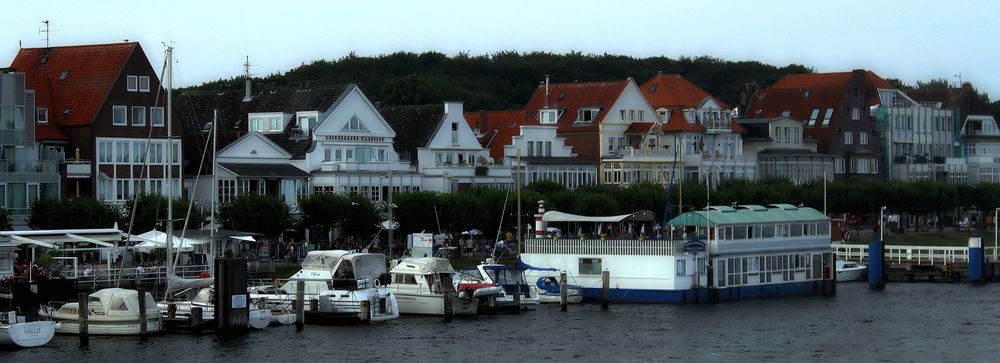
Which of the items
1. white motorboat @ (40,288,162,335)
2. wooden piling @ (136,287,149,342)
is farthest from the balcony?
wooden piling @ (136,287,149,342)

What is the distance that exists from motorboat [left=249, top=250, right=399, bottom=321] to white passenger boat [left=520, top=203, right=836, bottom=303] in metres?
10.0

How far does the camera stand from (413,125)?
12031 centimetres

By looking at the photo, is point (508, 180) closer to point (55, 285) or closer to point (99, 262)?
point (99, 262)

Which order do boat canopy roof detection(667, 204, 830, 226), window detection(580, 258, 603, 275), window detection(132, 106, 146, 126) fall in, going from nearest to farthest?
window detection(580, 258, 603, 275) → boat canopy roof detection(667, 204, 830, 226) → window detection(132, 106, 146, 126)

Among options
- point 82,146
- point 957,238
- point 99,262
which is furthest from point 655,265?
point 957,238

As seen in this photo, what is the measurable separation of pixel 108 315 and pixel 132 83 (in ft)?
107

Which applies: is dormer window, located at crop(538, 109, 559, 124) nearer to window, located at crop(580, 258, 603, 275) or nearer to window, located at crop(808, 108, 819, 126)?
window, located at crop(808, 108, 819, 126)

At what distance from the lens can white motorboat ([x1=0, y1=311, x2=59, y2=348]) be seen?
65.2 meters

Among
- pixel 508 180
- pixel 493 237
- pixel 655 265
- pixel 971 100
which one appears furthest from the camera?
pixel 971 100

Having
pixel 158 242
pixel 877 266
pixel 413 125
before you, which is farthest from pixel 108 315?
pixel 413 125

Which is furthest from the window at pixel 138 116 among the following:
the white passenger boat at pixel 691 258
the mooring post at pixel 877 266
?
the mooring post at pixel 877 266

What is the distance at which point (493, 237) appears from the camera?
108 metres

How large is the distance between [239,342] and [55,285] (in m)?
7.69

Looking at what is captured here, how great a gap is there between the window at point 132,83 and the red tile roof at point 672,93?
4770cm
